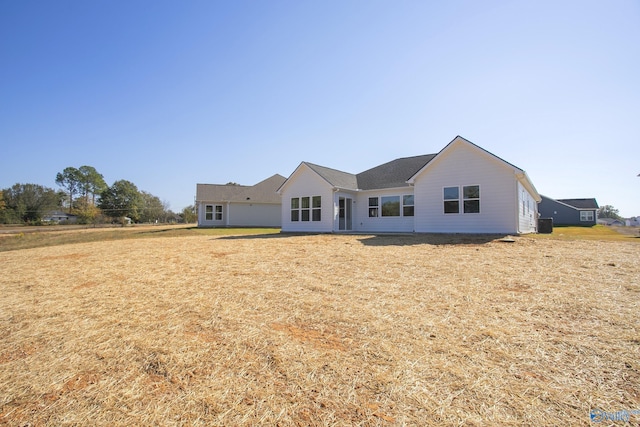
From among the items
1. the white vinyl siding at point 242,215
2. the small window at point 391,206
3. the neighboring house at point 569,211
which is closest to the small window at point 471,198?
the small window at point 391,206

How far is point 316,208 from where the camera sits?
20078mm

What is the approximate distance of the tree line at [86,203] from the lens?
4950 centimetres

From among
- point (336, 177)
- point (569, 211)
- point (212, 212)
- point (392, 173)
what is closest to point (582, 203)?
point (569, 211)

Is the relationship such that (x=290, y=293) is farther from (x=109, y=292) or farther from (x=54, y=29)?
(x=54, y=29)

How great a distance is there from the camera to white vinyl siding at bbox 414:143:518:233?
552 inches

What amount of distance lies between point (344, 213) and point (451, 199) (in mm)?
7109

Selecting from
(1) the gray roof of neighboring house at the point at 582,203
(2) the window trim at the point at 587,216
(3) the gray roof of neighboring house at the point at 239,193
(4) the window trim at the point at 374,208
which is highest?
(3) the gray roof of neighboring house at the point at 239,193

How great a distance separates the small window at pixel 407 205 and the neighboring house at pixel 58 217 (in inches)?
2584

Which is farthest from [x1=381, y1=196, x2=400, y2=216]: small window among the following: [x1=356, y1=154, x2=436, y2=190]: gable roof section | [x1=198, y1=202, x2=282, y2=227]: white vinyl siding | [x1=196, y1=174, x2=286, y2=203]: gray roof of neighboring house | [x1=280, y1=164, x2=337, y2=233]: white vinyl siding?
[x1=198, y1=202, x2=282, y2=227]: white vinyl siding

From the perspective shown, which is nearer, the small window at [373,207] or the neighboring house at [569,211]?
the small window at [373,207]

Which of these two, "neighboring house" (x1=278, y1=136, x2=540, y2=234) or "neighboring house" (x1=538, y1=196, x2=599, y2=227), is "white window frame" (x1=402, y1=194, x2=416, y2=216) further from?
"neighboring house" (x1=538, y1=196, x2=599, y2=227)

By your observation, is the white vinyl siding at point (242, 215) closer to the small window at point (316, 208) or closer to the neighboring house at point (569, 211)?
the small window at point (316, 208)

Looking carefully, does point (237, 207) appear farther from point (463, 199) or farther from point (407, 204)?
point (463, 199)

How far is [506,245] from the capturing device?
1070 cm
